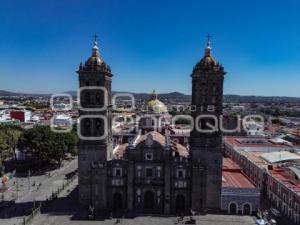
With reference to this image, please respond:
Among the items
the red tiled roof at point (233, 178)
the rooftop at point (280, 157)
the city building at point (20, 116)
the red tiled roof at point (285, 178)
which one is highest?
the city building at point (20, 116)

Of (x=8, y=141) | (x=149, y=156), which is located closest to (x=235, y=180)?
(x=149, y=156)

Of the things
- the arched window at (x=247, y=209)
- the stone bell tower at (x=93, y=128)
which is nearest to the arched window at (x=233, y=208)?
the arched window at (x=247, y=209)

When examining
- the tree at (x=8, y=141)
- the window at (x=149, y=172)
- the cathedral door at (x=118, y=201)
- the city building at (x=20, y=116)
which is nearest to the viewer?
the window at (x=149, y=172)

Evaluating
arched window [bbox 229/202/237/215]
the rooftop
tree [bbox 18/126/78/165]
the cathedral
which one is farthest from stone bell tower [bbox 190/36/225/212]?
tree [bbox 18/126/78/165]

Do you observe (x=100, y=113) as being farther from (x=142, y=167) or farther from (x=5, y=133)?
(x=5, y=133)

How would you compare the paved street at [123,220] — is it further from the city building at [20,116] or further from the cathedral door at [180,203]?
the city building at [20,116]

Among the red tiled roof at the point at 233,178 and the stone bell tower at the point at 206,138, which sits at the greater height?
the stone bell tower at the point at 206,138

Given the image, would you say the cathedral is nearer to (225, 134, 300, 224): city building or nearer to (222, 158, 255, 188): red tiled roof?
(222, 158, 255, 188): red tiled roof

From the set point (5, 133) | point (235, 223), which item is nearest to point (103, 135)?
point (235, 223)
